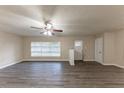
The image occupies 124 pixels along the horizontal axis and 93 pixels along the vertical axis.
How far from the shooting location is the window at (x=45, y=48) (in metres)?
11.5

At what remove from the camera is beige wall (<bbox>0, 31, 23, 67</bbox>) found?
764cm

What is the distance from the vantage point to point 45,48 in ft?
37.9

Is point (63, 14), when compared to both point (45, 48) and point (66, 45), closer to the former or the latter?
point (66, 45)

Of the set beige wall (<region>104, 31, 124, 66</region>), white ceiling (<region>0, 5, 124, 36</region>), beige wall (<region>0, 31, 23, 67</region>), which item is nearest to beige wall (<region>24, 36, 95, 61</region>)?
beige wall (<region>0, 31, 23, 67</region>)

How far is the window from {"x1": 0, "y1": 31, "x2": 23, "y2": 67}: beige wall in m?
1.11

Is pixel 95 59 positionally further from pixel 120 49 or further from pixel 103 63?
pixel 120 49

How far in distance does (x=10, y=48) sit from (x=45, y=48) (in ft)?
11.2

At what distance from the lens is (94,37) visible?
438 inches

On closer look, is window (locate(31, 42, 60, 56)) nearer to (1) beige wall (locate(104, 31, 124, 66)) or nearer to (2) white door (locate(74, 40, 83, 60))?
(2) white door (locate(74, 40, 83, 60))

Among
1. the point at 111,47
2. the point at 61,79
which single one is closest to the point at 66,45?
the point at 111,47

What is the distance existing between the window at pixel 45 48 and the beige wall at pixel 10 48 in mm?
1108

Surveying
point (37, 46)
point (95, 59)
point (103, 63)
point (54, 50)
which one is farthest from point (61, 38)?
point (103, 63)
